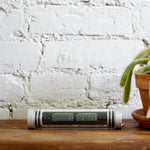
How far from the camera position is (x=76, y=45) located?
3.05ft

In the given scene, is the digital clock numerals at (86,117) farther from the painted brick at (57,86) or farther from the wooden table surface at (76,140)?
the painted brick at (57,86)

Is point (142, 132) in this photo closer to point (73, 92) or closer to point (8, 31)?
point (73, 92)

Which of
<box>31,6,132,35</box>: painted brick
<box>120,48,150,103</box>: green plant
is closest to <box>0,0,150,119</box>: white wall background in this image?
<box>31,6,132,35</box>: painted brick

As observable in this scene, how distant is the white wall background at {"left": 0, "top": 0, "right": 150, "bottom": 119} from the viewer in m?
0.92

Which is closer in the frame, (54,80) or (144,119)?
(144,119)

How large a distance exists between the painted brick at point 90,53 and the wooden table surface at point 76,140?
0.31 meters

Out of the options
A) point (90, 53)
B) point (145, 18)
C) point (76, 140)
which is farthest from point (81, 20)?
point (76, 140)

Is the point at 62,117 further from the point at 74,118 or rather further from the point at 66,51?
the point at 66,51

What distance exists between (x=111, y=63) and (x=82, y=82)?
0.14m

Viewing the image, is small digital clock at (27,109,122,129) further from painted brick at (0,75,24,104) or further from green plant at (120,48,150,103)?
painted brick at (0,75,24,104)

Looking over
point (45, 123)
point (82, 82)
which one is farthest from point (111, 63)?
point (45, 123)

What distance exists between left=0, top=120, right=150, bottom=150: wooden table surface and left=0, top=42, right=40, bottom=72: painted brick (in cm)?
30

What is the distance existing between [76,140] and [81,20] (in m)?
0.51

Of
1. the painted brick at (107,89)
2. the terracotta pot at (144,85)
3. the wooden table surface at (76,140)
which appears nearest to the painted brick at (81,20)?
the painted brick at (107,89)
